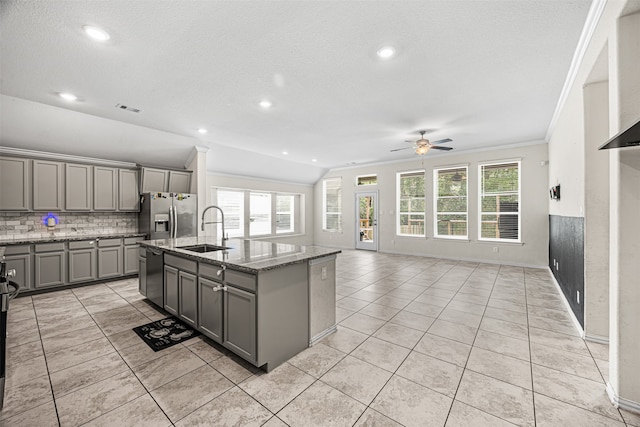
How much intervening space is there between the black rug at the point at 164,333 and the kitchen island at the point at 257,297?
0.43 feet

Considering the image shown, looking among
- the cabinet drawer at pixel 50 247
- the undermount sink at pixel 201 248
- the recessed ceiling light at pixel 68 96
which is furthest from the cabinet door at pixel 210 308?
the cabinet drawer at pixel 50 247

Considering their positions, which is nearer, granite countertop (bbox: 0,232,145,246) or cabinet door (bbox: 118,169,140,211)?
granite countertop (bbox: 0,232,145,246)

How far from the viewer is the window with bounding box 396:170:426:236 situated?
24.6 feet

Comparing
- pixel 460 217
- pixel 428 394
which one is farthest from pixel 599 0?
pixel 460 217

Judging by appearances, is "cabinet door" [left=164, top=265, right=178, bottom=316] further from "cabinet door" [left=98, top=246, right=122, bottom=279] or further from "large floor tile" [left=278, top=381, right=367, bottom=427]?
"cabinet door" [left=98, top=246, right=122, bottom=279]

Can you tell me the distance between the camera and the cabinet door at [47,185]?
4473mm

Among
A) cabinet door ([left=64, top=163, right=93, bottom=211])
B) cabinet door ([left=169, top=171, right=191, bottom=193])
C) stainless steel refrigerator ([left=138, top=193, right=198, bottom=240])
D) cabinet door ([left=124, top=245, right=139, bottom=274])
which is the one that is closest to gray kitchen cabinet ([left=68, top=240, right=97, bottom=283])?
cabinet door ([left=124, top=245, right=139, bottom=274])

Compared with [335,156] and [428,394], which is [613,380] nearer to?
[428,394]

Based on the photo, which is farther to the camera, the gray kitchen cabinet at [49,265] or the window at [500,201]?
the window at [500,201]

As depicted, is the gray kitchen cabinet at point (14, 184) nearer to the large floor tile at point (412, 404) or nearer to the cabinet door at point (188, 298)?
the cabinet door at point (188, 298)

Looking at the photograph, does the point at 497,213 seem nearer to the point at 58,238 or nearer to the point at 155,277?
the point at 155,277

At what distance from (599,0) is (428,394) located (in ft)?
10.2

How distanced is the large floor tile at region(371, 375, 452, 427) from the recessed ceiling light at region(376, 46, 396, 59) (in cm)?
284

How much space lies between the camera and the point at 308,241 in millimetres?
9891
